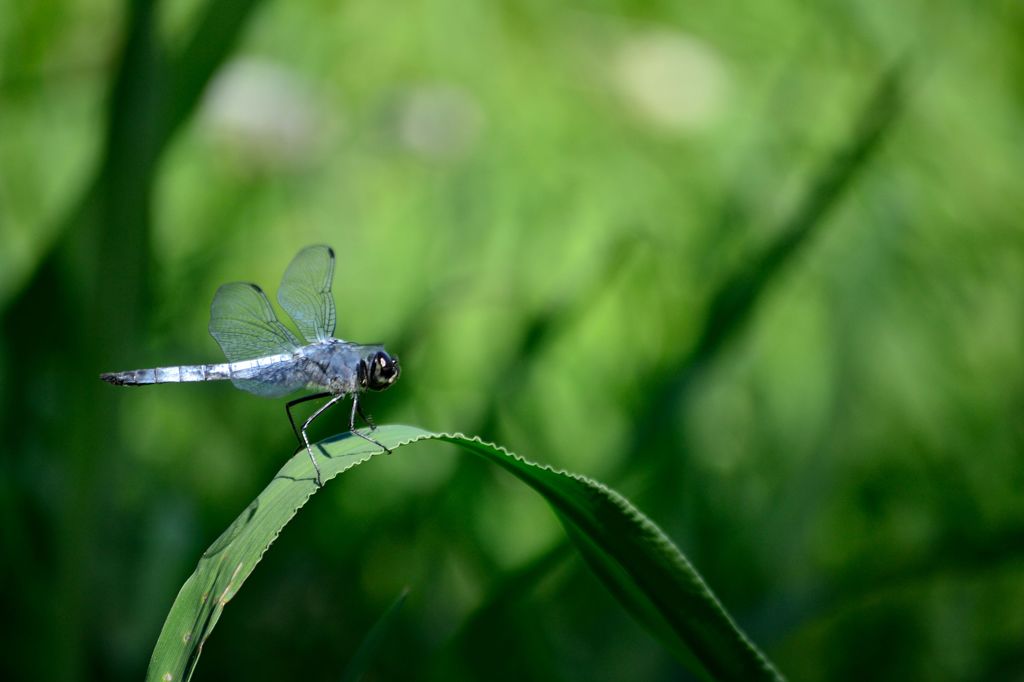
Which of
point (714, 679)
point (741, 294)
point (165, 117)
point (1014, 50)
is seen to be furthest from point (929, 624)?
point (1014, 50)

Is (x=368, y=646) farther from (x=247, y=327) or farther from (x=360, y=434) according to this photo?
(x=247, y=327)

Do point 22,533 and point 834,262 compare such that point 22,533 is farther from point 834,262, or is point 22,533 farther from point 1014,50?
point 1014,50

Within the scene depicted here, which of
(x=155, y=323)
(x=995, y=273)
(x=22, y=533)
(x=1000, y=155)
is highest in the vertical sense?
(x=1000, y=155)

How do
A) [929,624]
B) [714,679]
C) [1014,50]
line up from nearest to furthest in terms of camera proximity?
[714,679] → [929,624] → [1014,50]

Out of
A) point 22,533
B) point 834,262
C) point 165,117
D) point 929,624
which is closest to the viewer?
point 165,117

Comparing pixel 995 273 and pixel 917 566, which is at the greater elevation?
pixel 995 273

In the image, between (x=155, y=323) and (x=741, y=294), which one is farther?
(x=155, y=323)

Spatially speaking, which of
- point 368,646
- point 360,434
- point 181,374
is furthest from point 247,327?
point 368,646
